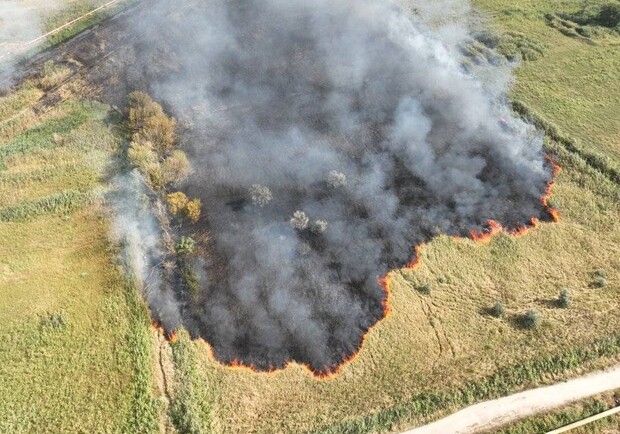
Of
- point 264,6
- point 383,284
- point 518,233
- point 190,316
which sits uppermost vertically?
point 264,6

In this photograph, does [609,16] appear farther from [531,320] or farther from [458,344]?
[458,344]

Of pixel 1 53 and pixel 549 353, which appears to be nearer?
pixel 549 353

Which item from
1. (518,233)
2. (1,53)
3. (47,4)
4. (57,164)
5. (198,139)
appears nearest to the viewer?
(518,233)

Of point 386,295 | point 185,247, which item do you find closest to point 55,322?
point 185,247

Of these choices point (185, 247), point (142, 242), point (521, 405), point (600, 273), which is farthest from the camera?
point (142, 242)

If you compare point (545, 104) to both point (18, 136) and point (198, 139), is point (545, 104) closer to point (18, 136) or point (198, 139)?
point (198, 139)

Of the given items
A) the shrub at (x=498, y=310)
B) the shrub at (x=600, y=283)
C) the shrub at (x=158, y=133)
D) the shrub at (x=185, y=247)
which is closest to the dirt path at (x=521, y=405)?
the shrub at (x=498, y=310)

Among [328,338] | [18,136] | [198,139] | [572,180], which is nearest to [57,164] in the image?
[18,136]
